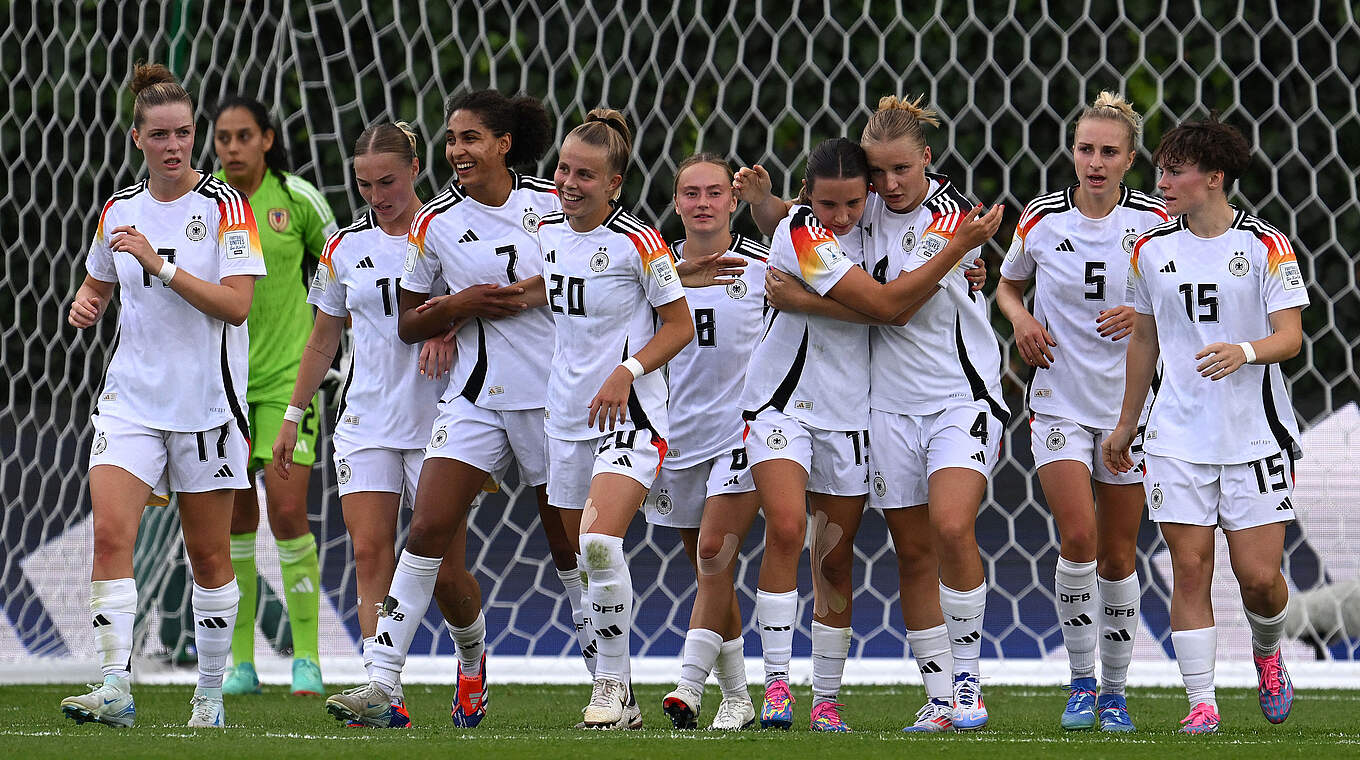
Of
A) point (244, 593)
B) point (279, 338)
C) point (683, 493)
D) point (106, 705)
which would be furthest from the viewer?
point (244, 593)

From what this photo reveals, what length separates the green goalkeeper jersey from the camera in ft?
22.6

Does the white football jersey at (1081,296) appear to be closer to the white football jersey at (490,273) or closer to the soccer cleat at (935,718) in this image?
the soccer cleat at (935,718)

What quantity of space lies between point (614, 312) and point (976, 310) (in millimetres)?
1052

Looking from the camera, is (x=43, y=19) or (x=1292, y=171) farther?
(x=43, y=19)

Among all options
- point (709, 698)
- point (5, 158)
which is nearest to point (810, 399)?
point (709, 698)

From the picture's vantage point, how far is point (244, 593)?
7.16 meters

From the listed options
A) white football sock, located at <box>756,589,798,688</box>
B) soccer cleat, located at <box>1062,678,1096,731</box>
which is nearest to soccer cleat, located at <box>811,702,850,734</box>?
white football sock, located at <box>756,589,798,688</box>

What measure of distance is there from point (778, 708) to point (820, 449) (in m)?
0.74

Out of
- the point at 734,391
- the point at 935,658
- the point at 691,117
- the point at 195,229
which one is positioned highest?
the point at 691,117

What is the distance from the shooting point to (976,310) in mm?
5434

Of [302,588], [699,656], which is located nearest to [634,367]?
[699,656]

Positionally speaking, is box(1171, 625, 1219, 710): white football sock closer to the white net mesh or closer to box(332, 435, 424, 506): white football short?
box(332, 435, 424, 506): white football short

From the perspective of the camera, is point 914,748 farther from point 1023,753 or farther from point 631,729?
point 631,729

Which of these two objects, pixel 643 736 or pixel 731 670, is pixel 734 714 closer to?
pixel 731 670
